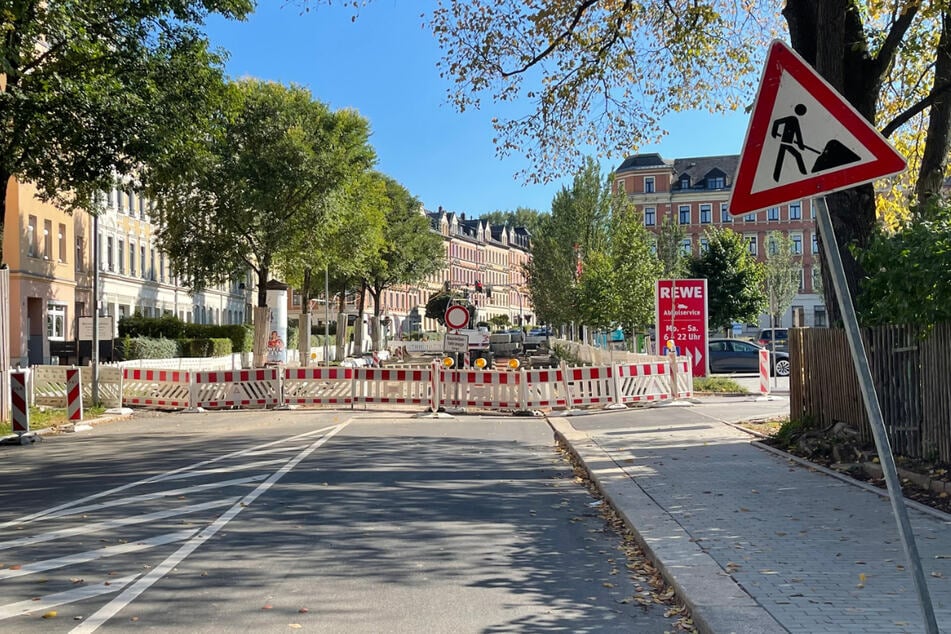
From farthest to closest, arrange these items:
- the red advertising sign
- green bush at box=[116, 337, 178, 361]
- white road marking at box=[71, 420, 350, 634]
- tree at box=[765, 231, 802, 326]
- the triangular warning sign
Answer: tree at box=[765, 231, 802, 326] < green bush at box=[116, 337, 178, 361] < the red advertising sign < white road marking at box=[71, 420, 350, 634] < the triangular warning sign

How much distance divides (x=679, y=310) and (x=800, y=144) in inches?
955

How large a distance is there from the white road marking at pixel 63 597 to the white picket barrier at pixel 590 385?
17179mm

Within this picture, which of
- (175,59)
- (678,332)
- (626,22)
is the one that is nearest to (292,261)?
(678,332)

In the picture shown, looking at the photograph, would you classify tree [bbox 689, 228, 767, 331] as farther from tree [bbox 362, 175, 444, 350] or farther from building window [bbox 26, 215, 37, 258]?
building window [bbox 26, 215, 37, 258]

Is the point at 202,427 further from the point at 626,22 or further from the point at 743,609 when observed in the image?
the point at 743,609

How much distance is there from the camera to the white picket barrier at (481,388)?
75.9 feet

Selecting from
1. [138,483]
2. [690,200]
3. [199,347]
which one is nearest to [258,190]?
[199,347]

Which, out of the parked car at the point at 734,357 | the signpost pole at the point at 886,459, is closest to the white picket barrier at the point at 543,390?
the parked car at the point at 734,357

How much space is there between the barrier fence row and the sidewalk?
9244mm

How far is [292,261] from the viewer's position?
42594mm

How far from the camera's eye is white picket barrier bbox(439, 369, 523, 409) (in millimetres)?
23141

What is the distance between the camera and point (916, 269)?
9266 mm

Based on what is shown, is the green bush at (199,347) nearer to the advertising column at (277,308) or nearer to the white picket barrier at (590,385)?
the advertising column at (277,308)

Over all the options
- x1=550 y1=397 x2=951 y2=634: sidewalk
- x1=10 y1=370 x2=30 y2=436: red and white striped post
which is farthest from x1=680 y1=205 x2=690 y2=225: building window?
x1=10 y1=370 x2=30 y2=436: red and white striped post
